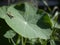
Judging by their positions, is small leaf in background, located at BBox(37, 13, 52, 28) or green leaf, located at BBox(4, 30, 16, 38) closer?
green leaf, located at BBox(4, 30, 16, 38)

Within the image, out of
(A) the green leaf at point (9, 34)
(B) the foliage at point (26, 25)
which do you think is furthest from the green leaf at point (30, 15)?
(A) the green leaf at point (9, 34)

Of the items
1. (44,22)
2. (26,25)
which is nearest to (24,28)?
(26,25)

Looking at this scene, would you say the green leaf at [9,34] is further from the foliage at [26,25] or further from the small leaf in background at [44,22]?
the small leaf in background at [44,22]

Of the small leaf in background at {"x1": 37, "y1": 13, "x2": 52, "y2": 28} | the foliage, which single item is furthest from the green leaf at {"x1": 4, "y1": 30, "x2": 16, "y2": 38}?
the small leaf in background at {"x1": 37, "y1": 13, "x2": 52, "y2": 28}

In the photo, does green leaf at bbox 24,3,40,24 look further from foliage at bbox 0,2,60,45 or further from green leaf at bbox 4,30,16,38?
green leaf at bbox 4,30,16,38

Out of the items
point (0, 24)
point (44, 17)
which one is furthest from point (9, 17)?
point (44, 17)

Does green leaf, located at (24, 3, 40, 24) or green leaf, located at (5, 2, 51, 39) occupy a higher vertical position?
green leaf, located at (5, 2, 51, 39)

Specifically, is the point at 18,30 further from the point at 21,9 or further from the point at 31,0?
the point at 31,0

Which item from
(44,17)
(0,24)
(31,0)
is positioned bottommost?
(31,0)

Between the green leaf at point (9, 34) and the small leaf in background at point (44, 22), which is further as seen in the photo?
the small leaf in background at point (44, 22)
